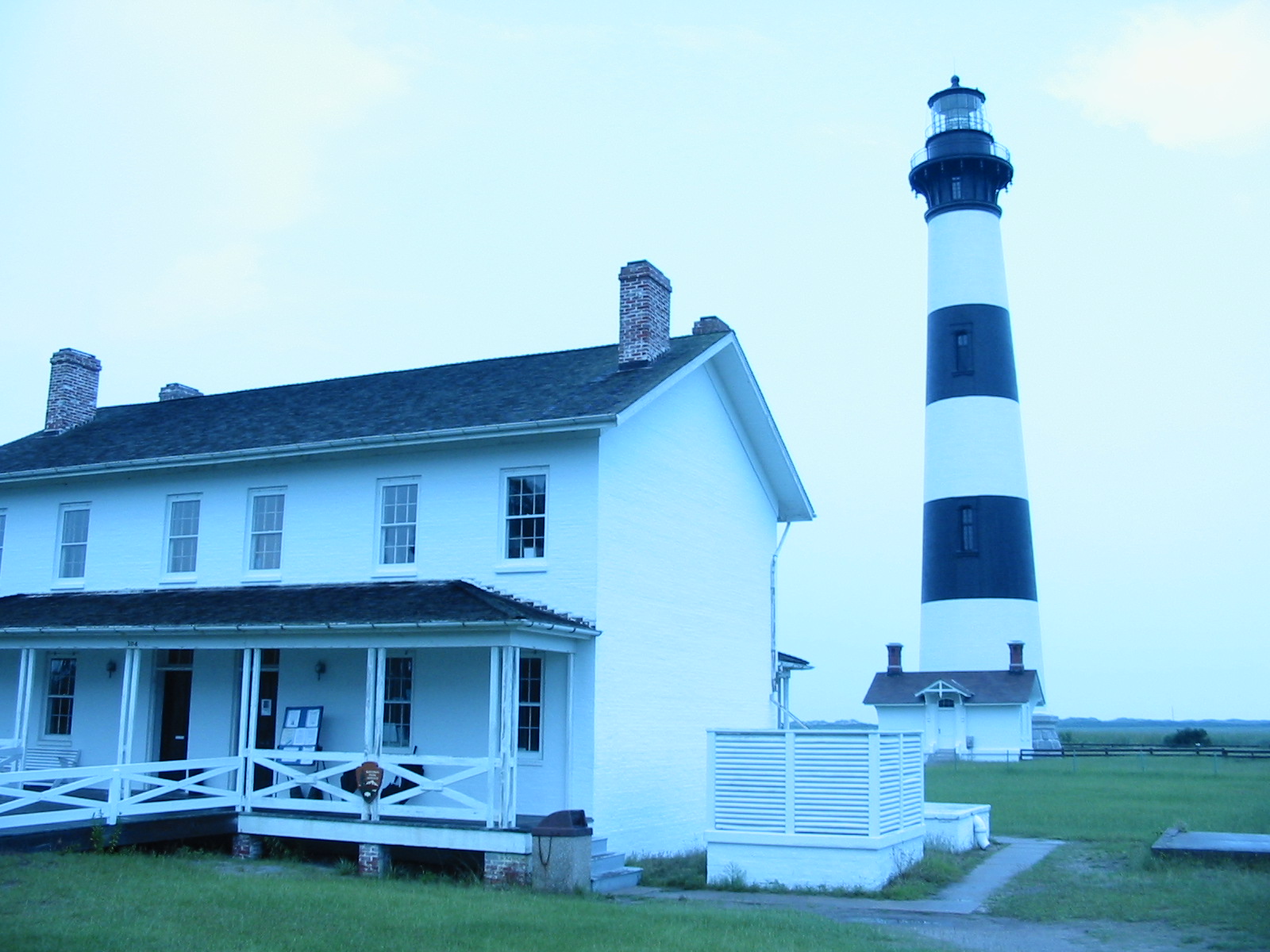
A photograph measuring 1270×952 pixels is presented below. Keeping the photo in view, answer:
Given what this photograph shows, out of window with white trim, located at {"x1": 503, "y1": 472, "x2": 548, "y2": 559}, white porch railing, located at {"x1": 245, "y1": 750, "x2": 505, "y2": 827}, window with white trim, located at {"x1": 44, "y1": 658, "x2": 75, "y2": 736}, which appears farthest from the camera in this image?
window with white trim, located at {"x1": 44, "y1": 658, "x2": 75, "y2": 736}

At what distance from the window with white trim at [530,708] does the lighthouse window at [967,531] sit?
23.2 m

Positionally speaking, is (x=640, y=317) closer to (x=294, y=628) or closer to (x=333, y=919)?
(x=294, y=628)

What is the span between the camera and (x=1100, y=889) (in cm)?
1481

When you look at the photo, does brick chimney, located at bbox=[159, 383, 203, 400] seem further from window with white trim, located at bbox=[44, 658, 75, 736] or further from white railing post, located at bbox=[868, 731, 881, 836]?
white railing post, located at bbox=[868, 731, 881, 836]

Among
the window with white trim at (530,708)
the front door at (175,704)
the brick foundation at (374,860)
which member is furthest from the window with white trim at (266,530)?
the brick foundation at (374,860)

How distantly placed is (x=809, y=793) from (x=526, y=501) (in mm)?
5690

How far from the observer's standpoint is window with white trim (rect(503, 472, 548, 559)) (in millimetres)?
17766

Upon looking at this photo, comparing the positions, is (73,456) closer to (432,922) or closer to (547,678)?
(547,678)

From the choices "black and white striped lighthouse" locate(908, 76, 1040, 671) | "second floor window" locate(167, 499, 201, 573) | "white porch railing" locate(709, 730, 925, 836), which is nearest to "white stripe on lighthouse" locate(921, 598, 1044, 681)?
"black and white striped lighthouse" locate(908, 76, 1040, 671)

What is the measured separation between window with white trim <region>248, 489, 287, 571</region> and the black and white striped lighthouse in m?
23.4

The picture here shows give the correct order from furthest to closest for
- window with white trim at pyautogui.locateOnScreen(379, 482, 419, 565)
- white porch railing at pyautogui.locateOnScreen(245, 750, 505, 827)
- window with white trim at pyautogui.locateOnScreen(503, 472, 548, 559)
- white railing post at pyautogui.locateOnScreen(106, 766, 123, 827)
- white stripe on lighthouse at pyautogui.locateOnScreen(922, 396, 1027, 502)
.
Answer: white stripe on lighthouse at pyautogui.locateOnScreen(922, 396, 1027, 502)
window with white trim at pyautogui.locateOnScreen(379, 482, 419, 565)
window with white trim at pyautogui.locateOnScreen(503, 472, 548, 559)
white railing post at pyautogui.locateOnScreen(106, 766, 123, 827)
white porch railing at pyautogui.locateOnScreen(245, 750, 505, 827)

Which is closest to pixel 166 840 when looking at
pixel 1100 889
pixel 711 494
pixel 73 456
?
pixel 73 456

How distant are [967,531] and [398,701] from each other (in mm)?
23880

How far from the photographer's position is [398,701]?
18172 millimetres
